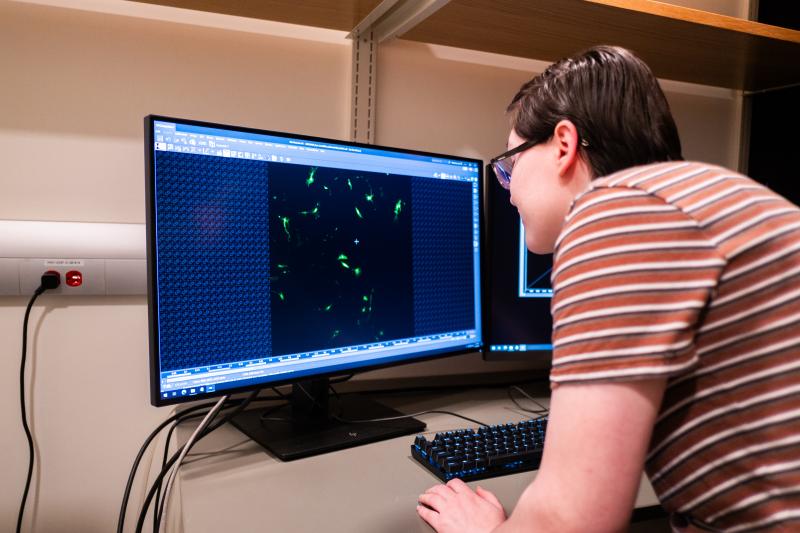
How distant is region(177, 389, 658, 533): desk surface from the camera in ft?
2.25

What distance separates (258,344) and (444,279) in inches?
16.4

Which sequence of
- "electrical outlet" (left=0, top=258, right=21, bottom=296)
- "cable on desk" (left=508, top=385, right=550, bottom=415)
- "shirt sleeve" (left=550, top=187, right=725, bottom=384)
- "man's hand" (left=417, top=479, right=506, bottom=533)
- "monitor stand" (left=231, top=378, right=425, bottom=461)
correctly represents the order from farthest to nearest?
1. "cable on desk" (left=508, top=385, right=550, bottom=415)
2. "electrical outlet" (left=0, top=258, right=21, bottom=296)
3. "monitor stand" (left=231, top=378, right=425, bottom=461)
4. "man's hand" (left=417, top=479, right=506, bottom=533)
5. "shirt sleeve" (left=550, top=187, right=725, bottom=384)

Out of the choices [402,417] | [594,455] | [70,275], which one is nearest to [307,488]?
[402,417]

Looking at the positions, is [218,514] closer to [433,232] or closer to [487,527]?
[487,527]

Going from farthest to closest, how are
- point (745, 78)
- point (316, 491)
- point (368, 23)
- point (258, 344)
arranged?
1. point (745, 78)
2. point (368, 23)
3. point (258, 344)
4. point (316, 491)

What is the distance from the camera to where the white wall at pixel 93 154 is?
106 cm

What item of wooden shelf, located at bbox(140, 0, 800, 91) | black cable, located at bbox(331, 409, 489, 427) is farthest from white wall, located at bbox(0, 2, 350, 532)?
black cable, located at bbox(331, 409, 489, 427)

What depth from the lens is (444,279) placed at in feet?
3.76

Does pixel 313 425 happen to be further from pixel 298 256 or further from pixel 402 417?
pixel 298 256

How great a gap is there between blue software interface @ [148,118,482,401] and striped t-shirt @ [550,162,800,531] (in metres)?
0.50

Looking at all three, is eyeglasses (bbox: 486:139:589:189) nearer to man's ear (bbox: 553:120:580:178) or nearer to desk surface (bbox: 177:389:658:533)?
man's ear (bbox: 553:120:580:178)

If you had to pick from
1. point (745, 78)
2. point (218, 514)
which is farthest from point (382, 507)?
point (745, 78)

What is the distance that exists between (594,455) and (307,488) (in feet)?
1.41

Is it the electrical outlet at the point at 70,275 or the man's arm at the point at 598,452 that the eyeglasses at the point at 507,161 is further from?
the electrical outlet at the point at 70,275
